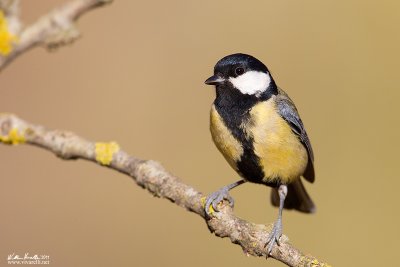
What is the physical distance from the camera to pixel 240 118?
304 cm

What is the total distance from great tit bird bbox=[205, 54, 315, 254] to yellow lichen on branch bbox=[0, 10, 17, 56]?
4.04 feet

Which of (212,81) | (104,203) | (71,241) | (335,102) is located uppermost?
(335,102)

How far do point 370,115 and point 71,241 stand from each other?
2.62 meters

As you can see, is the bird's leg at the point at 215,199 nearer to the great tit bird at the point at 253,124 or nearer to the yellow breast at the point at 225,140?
the great tit bird at the point at 253,124

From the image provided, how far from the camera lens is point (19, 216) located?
176 inches

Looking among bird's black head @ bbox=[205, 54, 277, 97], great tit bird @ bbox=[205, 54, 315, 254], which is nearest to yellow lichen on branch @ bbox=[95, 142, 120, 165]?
great tit bird @ bbox=[205, 54, 315, 254]

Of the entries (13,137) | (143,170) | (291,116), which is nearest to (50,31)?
(13,137)

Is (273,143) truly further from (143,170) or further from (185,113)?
(185,113)

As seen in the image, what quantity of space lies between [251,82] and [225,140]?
0.33 metres

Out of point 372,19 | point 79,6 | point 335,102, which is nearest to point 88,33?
point 335,102

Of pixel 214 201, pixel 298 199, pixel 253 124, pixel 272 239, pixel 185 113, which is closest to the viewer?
pixel 272 239

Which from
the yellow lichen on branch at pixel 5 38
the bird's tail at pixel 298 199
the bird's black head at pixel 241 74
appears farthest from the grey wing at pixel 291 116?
the yellow lichen on branch at pixel 5 38

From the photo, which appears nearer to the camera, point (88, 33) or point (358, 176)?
point (358, 176)

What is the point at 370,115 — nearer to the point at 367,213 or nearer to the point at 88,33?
the point at 367,213
